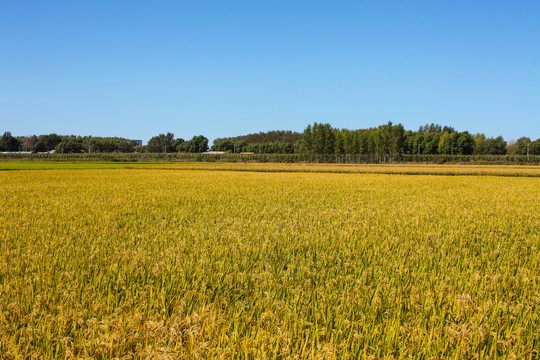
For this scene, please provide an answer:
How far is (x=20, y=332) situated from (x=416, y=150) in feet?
670

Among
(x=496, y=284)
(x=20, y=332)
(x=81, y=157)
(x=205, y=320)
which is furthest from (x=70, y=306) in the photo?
(x=81, y=157)

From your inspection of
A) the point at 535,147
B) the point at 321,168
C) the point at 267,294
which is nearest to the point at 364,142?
the point at 321,168

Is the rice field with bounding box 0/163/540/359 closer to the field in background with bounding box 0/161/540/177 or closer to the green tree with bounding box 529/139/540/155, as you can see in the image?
the field in background with bounding box 0/161/540/177

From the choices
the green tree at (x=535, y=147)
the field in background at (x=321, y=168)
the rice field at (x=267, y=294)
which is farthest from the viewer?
the green tree at (x=535, y=147)

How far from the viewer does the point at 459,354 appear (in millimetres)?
2588

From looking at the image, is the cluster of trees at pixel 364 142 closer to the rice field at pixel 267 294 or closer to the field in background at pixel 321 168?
the field in background at pixel 321 168

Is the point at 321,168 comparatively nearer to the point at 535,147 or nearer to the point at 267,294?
→ the point at 267,294

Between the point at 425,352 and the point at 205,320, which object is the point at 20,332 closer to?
the point at 205,320

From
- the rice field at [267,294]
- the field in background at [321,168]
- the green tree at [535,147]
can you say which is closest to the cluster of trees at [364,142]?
the green tree at [535,147]

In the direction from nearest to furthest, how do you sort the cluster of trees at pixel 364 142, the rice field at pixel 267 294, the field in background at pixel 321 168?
the rice field at pixel 267 294 < the field in background at pixel 321 168 < the cluster of trees at pixel 364 142

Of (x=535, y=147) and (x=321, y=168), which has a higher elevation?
(x=535, y=147)

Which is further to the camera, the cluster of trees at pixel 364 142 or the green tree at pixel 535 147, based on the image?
the green tree at pixel 535 147

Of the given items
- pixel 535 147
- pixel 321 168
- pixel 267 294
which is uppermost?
pixel 535 147

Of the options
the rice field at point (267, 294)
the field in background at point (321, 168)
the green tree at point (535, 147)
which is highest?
the green tree at point (535, 147)
